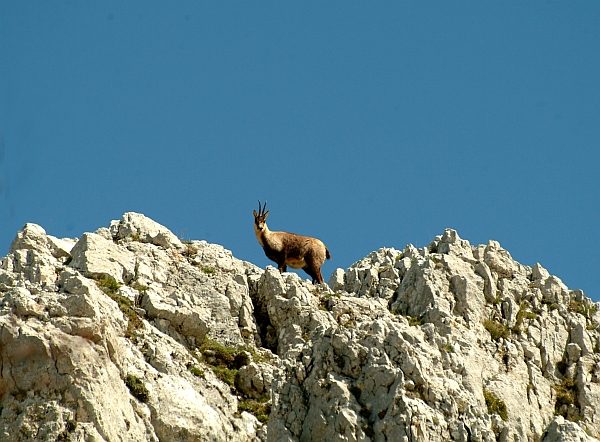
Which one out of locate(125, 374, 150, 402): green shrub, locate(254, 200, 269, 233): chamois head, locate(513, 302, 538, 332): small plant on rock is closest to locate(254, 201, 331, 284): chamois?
locate(254, 200, 269, 233): chamois head

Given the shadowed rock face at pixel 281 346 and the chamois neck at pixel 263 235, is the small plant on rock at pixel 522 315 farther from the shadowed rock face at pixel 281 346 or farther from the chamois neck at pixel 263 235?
the chamois neck at pixel 263 235

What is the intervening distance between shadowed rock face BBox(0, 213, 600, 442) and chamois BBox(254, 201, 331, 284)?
254 cm

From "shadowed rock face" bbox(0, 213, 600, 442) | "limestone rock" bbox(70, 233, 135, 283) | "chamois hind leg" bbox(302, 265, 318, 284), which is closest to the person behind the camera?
"shadowed rock face" bbox(0, 213, 600, 442)

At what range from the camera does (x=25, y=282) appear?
24078 millimetres

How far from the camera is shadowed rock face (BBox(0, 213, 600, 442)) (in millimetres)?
21047

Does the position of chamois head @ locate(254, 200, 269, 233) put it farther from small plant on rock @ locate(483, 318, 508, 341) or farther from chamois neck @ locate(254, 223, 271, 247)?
small plant on rock @ locate(483, 318, 508, 341)

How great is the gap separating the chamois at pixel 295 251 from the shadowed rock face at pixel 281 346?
254 cm

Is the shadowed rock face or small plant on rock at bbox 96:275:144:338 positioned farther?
small plant on rock at bbox 96:275:144:338

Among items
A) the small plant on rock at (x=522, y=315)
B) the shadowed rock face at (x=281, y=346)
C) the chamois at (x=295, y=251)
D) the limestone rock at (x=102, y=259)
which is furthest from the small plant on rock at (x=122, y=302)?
the small plant on rock at (x=522, y=315)

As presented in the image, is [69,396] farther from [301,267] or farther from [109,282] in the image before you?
[301,267]

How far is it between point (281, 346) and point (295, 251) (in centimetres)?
927

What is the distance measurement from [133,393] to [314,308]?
7.75 metres

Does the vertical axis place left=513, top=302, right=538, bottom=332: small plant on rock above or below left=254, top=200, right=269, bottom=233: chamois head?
below

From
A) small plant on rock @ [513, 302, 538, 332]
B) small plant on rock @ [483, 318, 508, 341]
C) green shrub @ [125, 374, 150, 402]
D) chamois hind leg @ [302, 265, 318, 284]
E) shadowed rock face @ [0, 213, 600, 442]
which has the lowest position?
green shrub @ [125, 374, 150, 402]
